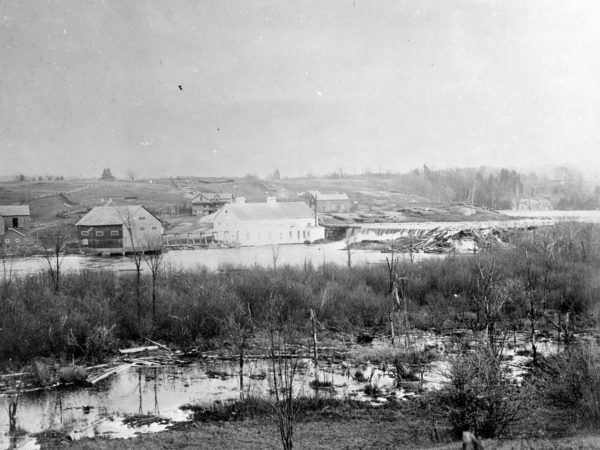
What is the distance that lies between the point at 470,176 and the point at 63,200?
62437mm

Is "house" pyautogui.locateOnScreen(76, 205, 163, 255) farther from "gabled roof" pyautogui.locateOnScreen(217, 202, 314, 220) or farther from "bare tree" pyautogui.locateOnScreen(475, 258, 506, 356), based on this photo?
"bare tree" pyautogui.locateOnScreen(475, 258, 506, 356)

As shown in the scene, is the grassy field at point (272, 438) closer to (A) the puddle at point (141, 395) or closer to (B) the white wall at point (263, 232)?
(A) the puddle at point (141, 395)

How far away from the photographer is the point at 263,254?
1556 inches

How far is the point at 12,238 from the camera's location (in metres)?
35.4

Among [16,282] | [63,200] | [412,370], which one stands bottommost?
[412,370]

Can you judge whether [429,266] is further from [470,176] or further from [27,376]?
[470,176]

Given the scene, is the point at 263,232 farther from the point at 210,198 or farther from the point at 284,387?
the point at 284,387

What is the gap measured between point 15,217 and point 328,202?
119 feet

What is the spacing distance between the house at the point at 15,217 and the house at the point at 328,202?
32058mm

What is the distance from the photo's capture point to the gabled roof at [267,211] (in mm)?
45656

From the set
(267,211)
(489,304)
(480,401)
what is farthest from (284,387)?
(267,211)

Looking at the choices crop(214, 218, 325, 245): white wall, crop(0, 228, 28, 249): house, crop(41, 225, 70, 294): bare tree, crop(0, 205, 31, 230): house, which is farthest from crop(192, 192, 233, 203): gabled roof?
crop(0, 228, 28, 249): house

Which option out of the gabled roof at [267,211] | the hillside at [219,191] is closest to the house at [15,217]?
the hillside at [219,191]

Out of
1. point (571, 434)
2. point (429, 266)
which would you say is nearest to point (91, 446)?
point (571, 434)
